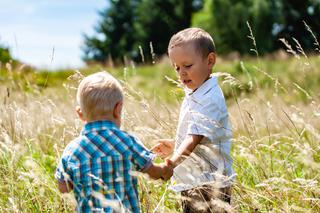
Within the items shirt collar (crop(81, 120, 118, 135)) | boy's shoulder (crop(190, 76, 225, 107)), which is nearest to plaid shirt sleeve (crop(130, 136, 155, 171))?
shirt collar (crop(81, 120, 118, 135))

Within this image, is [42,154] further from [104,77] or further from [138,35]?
[138,35]

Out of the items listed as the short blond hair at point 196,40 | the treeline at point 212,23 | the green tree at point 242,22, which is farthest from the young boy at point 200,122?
the green tree at point 242,22

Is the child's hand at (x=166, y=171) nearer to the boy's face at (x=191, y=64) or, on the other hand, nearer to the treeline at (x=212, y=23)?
the boy's face at (x=191, y=64)

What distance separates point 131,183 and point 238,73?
16845 millimetres

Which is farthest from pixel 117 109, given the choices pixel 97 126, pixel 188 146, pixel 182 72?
pixel 182 72

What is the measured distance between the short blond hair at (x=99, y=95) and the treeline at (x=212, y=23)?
934 inches

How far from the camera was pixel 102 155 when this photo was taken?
2.54m

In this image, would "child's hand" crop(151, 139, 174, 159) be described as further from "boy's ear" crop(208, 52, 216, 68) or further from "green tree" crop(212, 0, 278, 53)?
"green tree" crop(212, 0, 278, 53)

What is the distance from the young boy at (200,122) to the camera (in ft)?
9.96

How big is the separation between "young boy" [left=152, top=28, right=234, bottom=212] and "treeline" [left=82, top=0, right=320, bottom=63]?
912 inches

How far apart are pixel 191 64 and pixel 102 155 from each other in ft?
2.77

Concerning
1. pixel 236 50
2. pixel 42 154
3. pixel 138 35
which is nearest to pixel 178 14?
pixel 138 35

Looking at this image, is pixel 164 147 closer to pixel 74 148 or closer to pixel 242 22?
pixel 74 148

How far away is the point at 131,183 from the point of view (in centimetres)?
262
